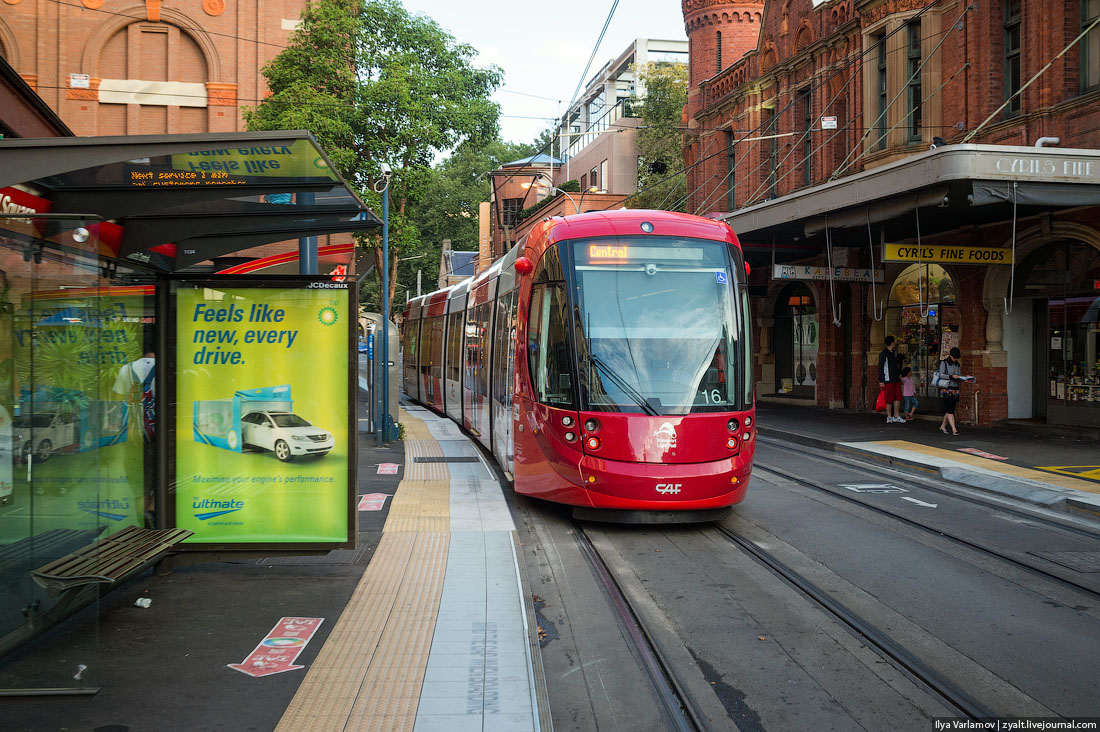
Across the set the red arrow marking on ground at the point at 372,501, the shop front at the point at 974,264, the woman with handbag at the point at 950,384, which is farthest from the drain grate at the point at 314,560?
the woman with handbag at the point at 950,384

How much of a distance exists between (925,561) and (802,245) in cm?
1752

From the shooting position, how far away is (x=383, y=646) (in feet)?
18.2

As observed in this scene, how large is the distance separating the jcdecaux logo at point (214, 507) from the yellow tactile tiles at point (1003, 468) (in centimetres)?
990

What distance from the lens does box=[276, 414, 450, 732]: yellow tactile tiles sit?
14.6ft

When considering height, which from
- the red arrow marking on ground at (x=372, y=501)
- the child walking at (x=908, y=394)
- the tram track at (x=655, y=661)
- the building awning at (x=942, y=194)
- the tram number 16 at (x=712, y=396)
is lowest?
the tram track at (x=655, y=661)

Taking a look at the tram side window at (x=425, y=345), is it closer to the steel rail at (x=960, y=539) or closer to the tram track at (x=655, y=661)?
the steel rail at (x=960, y=539)

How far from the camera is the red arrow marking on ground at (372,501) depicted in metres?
10.3

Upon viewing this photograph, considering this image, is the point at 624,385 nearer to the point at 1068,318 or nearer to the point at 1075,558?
the point at 1075,558

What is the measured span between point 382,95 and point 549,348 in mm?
15684

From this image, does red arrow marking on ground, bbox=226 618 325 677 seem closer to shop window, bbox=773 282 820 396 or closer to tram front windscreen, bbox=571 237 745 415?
tram front windscreen, bbox=571 237 745 415

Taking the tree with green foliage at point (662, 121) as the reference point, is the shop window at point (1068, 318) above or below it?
below

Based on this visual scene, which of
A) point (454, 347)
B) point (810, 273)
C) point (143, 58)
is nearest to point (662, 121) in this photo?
point (143, 58)

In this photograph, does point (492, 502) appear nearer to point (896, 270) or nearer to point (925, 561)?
point (925, 561)

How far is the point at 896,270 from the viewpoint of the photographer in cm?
2353
